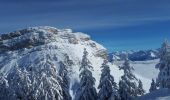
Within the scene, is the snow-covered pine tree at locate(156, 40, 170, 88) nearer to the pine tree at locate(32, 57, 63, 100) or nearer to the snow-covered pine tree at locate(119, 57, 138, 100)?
the snow-covered pine tree at locate(119, 57, 138, 100)

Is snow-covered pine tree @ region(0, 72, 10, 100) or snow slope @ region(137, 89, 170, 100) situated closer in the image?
snow slope @ region(137, 89, 170, 100)

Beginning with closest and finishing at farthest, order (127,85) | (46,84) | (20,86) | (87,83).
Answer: (127,85) → (46,84) → (87,83) → (20,86)

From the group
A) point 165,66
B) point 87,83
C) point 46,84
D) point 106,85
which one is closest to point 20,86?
point 46,84

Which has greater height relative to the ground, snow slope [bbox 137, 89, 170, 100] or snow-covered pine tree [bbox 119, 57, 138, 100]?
snow-covered pine tree [bbox 119, 57, 138, 100]

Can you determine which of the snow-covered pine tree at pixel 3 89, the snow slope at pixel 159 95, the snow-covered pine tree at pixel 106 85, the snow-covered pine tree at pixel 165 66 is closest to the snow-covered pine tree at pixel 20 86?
the snow-covered pine tree at pixel 3 89

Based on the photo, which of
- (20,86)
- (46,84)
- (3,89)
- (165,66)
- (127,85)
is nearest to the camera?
(165,66)

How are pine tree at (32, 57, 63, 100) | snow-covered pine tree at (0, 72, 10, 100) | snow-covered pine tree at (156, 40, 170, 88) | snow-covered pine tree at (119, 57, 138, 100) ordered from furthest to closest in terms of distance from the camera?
snow-covered pine tree at (0, 72, 10, 100), snow-covered pine tree at (119, 57, 138, 100), pine tree at (32, 57, 63, 100), snow-covered pine tree at (156, 40, 170, 88)

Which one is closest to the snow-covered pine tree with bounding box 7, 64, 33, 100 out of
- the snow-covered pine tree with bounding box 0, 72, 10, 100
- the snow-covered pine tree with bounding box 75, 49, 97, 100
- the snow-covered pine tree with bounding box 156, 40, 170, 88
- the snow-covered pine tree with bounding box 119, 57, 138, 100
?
the snow-covered pine tree with bounding box 0, 72, 10, 100

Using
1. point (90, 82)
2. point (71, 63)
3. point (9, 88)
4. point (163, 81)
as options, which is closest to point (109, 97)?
point (90, 82)

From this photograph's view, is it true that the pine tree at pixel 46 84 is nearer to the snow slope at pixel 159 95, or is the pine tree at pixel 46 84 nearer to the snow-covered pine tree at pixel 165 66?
the snow slope at pixel 159 95

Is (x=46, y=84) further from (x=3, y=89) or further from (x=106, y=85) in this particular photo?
(x=3, y=89)

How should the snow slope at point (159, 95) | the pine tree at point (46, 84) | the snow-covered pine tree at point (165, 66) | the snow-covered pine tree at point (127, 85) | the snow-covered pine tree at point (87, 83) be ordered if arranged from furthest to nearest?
the snow-covered pine tree at point (87, 83)
the snow-covered pine tree at point (127, 85)
the pine tree at point (46, 84)
the snow-covered pine tree at point (165, 66)
the snow slope at point (159, 95)
